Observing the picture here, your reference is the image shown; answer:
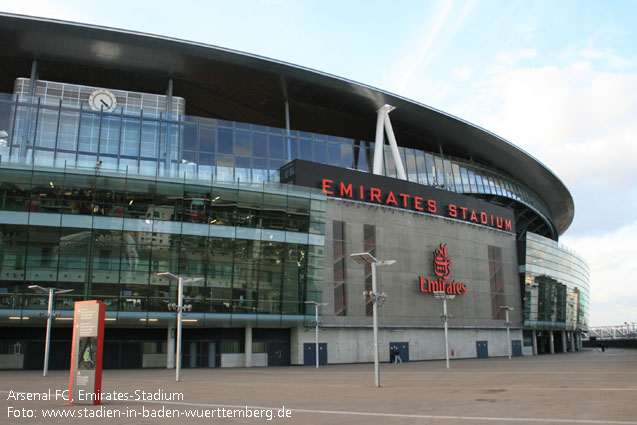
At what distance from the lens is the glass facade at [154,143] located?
1789 inches

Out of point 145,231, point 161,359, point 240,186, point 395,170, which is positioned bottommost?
point 161,359

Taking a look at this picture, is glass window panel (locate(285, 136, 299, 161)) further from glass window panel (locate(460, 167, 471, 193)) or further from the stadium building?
glass window panel (locate(460, 167, 471, 193))

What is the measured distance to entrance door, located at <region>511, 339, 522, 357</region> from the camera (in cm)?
6562

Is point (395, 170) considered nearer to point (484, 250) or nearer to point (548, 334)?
point (484, 250)

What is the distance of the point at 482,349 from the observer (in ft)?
198

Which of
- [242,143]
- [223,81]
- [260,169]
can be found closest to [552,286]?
[260,169]

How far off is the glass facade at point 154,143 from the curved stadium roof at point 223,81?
4.06m

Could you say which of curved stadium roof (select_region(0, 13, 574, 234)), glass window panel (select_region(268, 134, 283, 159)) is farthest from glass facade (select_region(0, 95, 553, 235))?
curved stadium roof (select_region(0, 13, 574, 234))

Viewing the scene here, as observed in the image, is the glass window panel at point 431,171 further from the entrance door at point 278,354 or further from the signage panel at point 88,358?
the signage panel at point 88,358

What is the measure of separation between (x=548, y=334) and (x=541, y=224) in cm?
1853

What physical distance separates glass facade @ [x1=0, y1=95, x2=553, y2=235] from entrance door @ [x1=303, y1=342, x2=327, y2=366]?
50.2ft

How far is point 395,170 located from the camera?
60.3 m

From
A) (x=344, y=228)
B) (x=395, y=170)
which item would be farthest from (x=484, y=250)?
(x=344, y=228)

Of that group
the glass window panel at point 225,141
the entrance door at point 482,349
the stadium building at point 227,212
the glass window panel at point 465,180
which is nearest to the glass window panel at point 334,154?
the stadium building at point 227,212
